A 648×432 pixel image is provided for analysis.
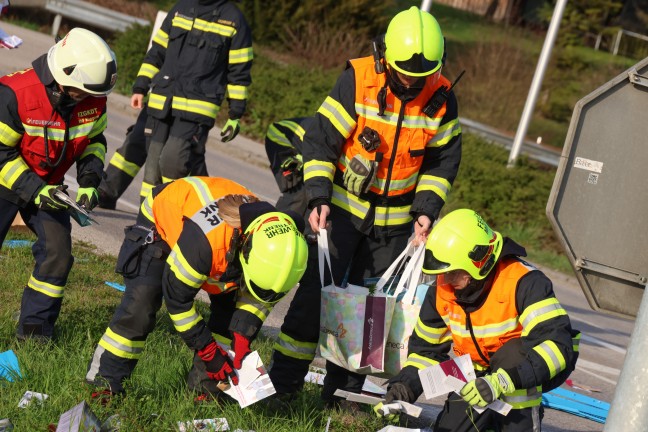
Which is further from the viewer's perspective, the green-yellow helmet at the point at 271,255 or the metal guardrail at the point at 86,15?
the metal guardrail at the point at 86,15

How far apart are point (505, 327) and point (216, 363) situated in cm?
138

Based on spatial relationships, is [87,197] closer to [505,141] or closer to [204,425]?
[204,425]

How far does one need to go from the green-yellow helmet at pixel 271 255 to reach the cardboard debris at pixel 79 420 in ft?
2.95

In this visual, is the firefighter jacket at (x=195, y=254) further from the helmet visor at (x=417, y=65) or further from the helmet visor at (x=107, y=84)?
the helmet visor at (x=417, y=65)

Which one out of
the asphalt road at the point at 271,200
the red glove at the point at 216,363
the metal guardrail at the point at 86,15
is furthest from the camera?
the metal guardrail at the point at 86,15

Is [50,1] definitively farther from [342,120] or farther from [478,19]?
[478,19]

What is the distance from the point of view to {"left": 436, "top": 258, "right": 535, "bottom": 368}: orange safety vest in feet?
16.9

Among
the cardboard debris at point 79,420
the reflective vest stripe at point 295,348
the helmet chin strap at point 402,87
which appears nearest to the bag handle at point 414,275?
the reflective vest stripe at point 295,348

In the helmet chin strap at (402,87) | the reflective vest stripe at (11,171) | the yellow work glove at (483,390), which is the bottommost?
the yellow work glove at (483,390)

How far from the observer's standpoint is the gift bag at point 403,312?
577 cm

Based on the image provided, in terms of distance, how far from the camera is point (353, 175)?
586 centimetres

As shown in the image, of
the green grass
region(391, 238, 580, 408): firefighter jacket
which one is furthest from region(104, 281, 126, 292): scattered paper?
region(391, 238, 580, 408): firefighter jacket

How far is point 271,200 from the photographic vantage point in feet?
46.8

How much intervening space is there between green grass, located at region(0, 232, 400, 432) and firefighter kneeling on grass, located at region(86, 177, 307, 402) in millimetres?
133
